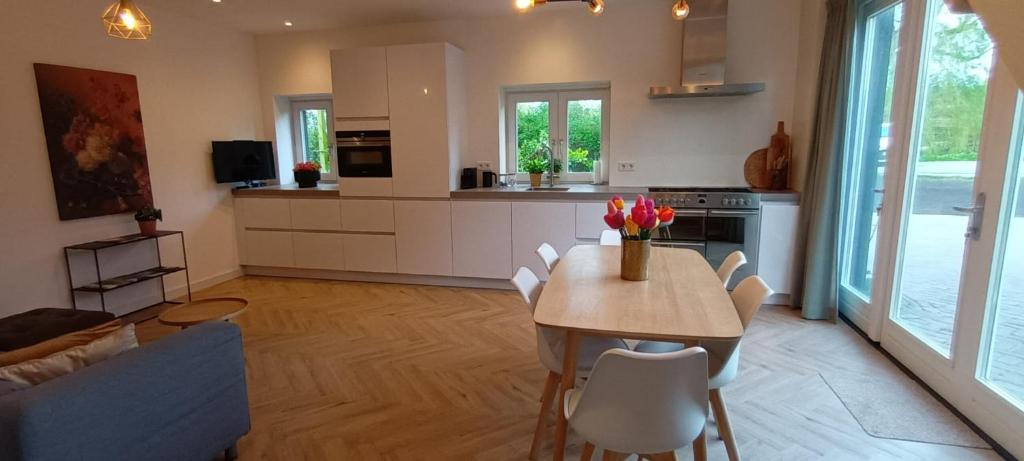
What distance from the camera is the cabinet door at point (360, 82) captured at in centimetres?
430

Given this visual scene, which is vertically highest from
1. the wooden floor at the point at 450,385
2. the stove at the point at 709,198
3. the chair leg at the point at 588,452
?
the stove at the point at 709,198

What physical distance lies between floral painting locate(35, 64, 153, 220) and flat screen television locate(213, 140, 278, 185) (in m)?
0.69

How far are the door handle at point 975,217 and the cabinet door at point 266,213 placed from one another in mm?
4980

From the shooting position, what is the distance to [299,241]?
4.79 m

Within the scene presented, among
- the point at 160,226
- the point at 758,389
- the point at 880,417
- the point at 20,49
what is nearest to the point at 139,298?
the point at 160,226

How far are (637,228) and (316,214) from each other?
3.61 m

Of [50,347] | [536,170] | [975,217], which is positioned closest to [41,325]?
[50,347]

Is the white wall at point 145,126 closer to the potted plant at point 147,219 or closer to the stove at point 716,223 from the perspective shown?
the potted plant at point 147,219

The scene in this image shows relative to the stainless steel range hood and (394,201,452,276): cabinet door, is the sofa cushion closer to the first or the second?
(394,201,452,276): cabinet door

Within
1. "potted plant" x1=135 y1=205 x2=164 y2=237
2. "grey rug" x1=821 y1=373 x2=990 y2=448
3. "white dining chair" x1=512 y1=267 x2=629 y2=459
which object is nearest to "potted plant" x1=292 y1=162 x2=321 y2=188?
"potted plant" x1=135 y1=205 x2=164 y2=237

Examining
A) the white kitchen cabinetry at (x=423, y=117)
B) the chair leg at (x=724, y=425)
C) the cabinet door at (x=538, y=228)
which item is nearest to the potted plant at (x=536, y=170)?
the cabinet door at (x=538, y=228)

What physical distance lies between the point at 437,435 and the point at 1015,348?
8.15ft

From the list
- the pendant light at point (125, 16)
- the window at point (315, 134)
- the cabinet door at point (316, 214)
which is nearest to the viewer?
the pendant light at point (125, 16)

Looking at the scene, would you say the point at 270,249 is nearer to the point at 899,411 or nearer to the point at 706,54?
the point at 706,54
